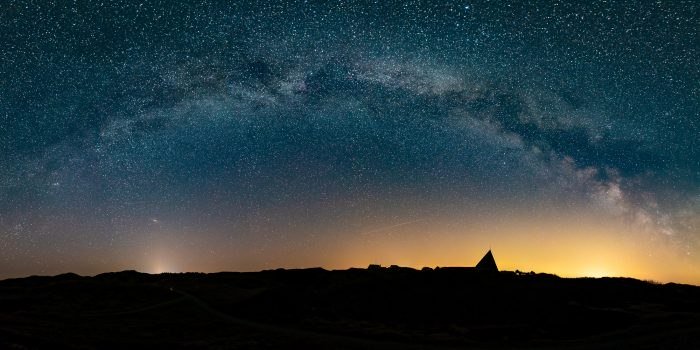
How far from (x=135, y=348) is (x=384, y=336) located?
29.0 feet

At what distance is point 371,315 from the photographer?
23.1m

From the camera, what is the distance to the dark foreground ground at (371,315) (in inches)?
583

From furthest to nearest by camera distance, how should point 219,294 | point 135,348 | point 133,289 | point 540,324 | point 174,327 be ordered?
point 133,289
point 219,294
point 540,324
point 174,327
point 135,348

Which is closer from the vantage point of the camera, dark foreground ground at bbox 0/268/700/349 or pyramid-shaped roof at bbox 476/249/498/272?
dark foreground ground at bbox 0/268/700/349

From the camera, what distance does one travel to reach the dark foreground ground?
1482 cm

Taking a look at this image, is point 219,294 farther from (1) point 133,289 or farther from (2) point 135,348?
(2) point 135,348

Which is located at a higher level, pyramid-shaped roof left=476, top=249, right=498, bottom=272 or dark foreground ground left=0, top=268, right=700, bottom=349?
pyramid-shaped roof left=476, top=249, right=498, bottom=272

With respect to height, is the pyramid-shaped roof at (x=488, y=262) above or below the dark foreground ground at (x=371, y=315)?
above

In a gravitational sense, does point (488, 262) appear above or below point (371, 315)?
above

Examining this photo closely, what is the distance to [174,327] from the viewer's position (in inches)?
694

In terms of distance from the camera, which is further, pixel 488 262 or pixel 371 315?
pixel 488 262

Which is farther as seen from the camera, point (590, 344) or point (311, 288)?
point (311, 288)

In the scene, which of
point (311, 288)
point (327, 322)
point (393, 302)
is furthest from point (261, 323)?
point (311, 288)

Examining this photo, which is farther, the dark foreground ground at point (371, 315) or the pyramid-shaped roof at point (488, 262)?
the pyramid-shaped roof at point (488, 262)
